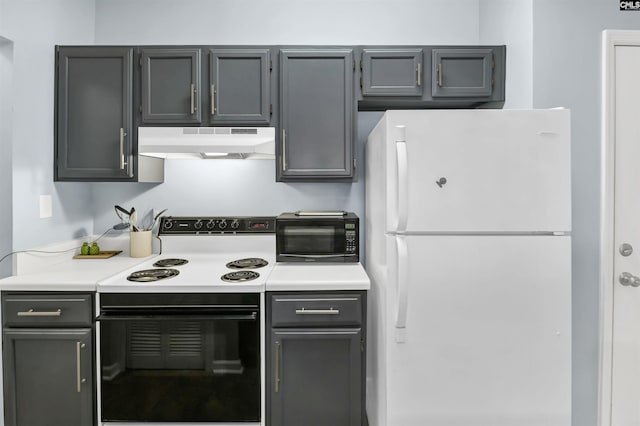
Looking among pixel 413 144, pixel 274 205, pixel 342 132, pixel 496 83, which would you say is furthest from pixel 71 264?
pixel 496 83

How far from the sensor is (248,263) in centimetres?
232

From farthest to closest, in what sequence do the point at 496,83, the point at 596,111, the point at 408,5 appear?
1. the point at 408,5
2. the point at 496,83
3. the point at 596,111

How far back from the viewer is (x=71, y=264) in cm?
230

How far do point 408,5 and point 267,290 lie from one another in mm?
2157

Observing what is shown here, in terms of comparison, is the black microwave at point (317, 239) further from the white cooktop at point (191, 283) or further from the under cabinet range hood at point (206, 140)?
the under cabinet range hood at point (206, 140)

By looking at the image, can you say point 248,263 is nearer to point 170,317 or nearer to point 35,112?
point 170,317

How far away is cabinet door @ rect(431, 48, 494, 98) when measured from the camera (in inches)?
88.7

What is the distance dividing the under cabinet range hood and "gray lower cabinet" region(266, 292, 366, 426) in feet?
2.89

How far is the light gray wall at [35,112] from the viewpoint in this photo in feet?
6.65

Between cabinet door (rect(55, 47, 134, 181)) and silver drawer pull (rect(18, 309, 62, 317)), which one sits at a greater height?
cabinet door (rect(55, 47, 134, 181))

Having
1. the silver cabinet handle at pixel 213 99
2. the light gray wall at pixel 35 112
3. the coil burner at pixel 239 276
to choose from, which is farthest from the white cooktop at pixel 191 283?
the silver cabinet handle at pixel 213 99

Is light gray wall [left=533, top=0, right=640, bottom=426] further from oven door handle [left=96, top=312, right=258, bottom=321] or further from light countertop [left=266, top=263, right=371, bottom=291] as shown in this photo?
oven door handle [left=96, top=312, right=258, bottom=321]

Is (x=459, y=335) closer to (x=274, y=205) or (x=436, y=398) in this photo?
(x=436, y=398)

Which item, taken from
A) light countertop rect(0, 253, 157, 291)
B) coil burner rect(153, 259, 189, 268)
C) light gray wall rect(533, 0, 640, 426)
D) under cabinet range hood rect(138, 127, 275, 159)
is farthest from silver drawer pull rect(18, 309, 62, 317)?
light gray wall rect(533, 0, 640, 426)
